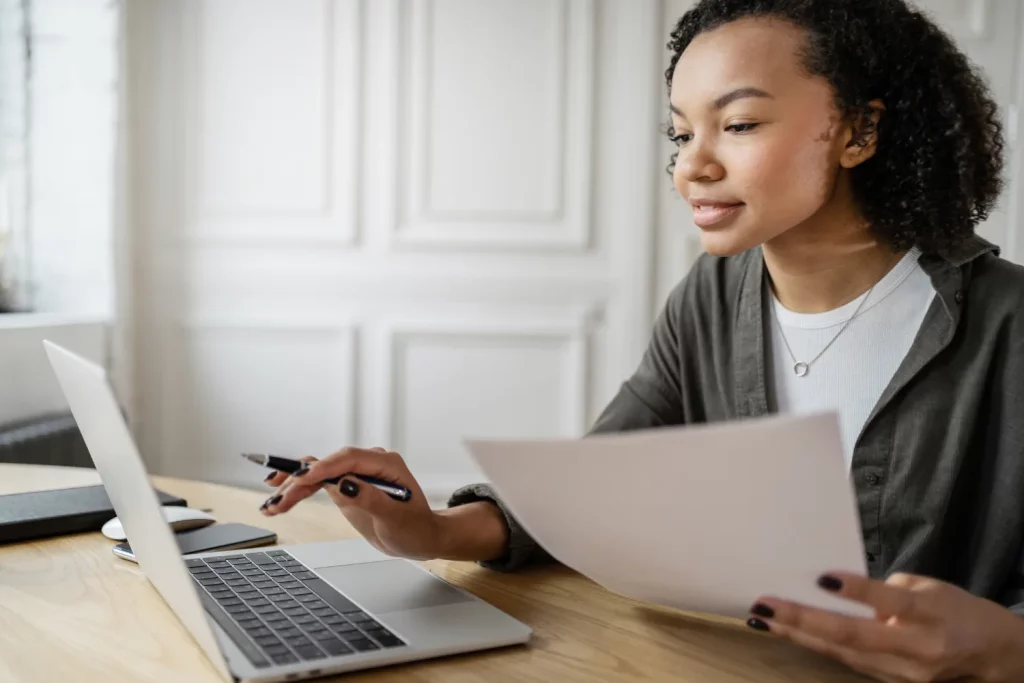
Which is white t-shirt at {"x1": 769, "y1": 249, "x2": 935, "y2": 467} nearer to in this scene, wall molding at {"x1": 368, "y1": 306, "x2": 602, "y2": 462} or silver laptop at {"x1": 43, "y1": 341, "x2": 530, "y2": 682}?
silver laptop at {"x1": 43, "y1": 341, "x2": 530, "y2": 682}

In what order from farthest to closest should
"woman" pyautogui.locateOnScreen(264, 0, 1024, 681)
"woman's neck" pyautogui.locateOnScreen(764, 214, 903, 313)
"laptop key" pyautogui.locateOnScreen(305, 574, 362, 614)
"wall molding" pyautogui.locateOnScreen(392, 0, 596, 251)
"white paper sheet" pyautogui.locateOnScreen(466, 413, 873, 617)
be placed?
1. "wall molding" pyautogui.locateOnScreen(392, 0, 596, 251)
2. "woman's neck" pyautogui.locateOnScreen(764, 214, 903, 313)
3. "woman" pyautogui.locateOnScreen(264, 0, 1024, 681)
4. "laptop key" pyautogui.locateOnScreen(305, 574, 362, 614)
5. "white paper sheet" pyautogui.locateOnScreen(466, 413, 873, 617)

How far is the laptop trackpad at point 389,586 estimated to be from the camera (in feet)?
2.68

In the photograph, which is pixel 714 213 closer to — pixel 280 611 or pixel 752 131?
pixel 752 131

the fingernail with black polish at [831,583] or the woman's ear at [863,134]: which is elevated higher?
the woman's ear at [863,134]

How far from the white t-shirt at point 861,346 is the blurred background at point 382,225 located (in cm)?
153

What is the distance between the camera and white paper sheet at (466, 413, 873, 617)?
547mm

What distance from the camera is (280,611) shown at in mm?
779

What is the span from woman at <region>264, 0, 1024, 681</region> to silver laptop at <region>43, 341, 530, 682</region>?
0.08 metres

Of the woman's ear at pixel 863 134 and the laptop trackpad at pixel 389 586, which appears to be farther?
the woman's ear at pixel 863 134

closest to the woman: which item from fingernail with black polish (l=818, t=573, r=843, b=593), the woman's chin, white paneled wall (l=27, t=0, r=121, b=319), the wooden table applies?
the woman's chin

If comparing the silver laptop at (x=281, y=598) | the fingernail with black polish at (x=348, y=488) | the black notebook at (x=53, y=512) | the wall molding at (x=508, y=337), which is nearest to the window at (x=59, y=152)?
the wall molding at (x=508, y=337)

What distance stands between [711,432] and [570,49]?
2.31 m

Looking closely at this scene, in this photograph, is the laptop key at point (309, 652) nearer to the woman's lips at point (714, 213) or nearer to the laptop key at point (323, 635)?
the laptop key at point (323, 635)

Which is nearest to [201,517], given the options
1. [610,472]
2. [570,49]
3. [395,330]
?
[610,472]
